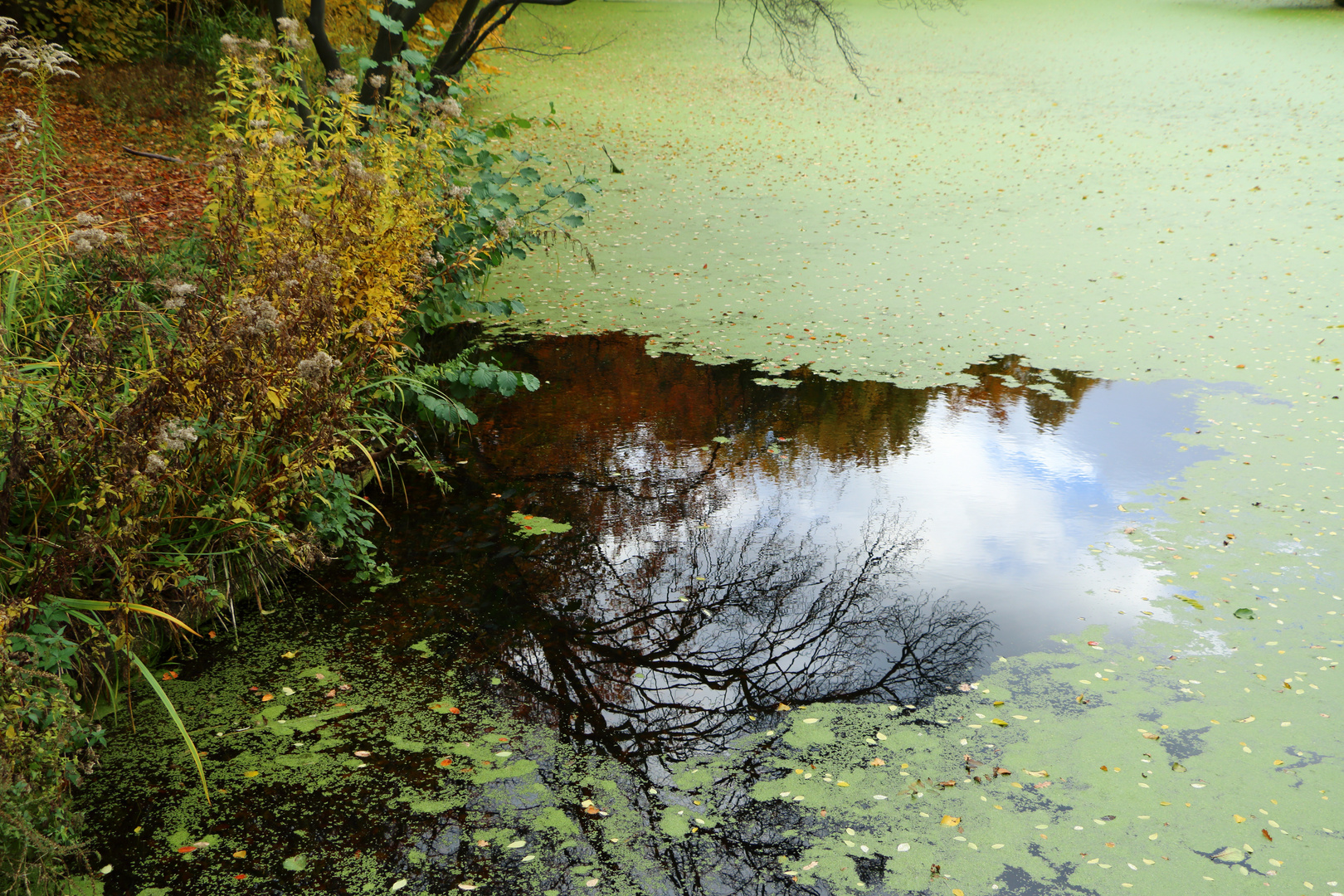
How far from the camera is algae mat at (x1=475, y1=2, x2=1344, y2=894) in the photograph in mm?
2652

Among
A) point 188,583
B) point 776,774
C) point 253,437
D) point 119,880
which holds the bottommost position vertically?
point 119,880

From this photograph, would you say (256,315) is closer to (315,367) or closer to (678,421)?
(315,367)

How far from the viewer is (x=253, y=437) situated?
11.0 ft

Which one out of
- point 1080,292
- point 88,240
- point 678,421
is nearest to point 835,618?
point 678,421

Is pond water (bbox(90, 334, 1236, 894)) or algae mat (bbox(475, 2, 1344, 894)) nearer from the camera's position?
pond water (bbox(90, 334, 1236, 894))

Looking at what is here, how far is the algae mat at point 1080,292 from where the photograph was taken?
2.65 metres

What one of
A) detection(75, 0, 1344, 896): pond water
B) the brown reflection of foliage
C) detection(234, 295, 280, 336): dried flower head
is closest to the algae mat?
detection(75, 0, 1344, 896): pond water

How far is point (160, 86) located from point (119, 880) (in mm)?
12112

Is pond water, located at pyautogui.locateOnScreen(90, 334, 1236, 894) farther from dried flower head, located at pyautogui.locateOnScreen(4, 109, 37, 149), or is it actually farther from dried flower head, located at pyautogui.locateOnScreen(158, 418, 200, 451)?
dried flower head, located at pyautogui.locateOnScreen(4, 109, 37, 149)

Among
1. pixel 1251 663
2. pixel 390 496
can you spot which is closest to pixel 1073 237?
pixel 1251 663

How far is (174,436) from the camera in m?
2.62

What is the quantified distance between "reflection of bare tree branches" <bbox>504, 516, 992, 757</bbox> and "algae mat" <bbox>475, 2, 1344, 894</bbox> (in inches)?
15.8

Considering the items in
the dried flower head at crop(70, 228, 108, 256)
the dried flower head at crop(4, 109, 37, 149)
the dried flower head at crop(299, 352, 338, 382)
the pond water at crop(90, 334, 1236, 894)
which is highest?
the dried flower head at crop(4, 109, 37, 149)

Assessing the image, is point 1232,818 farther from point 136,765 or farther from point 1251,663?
point 136,765
